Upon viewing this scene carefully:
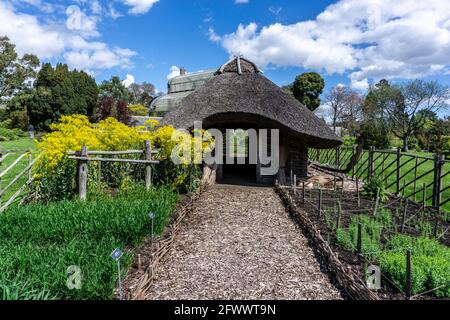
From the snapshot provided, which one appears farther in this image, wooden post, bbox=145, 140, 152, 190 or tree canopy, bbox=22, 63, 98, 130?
tree canopy, bbox=22, 63, 98, 130

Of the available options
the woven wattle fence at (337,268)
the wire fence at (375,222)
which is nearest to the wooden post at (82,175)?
the woven wattle fence at (337,268)

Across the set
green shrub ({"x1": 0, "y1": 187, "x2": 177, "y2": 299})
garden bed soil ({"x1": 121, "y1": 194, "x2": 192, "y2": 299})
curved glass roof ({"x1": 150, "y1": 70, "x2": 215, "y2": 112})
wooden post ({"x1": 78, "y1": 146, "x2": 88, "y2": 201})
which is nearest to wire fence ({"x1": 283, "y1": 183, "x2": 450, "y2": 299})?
garden bed soil ({"x1": 121, "y1": 194, "x2": 192, "y2": 299})

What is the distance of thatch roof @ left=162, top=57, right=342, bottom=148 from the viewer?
914cm

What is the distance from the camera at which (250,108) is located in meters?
9.16

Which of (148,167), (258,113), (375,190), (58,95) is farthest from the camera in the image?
(58,95)

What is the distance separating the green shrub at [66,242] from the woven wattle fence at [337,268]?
2568mm

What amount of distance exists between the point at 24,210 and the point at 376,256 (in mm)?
5516

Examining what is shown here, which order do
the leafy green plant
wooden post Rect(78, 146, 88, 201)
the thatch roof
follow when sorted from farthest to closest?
the thatch roof
the leafy green plant
wooden post Rect(78, 146, 88, 201)

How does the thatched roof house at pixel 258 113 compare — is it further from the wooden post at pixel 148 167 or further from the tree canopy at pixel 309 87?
the tree canopy at pixel 309 87

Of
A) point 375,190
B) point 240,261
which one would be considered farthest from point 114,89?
point 240,261

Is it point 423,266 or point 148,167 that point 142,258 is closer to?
point 423,266

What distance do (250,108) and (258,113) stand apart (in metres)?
0.33

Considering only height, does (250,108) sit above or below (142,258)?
above

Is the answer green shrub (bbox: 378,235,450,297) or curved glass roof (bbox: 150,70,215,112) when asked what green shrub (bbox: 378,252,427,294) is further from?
curved glass roof (bbox: 150,70,215,112)
